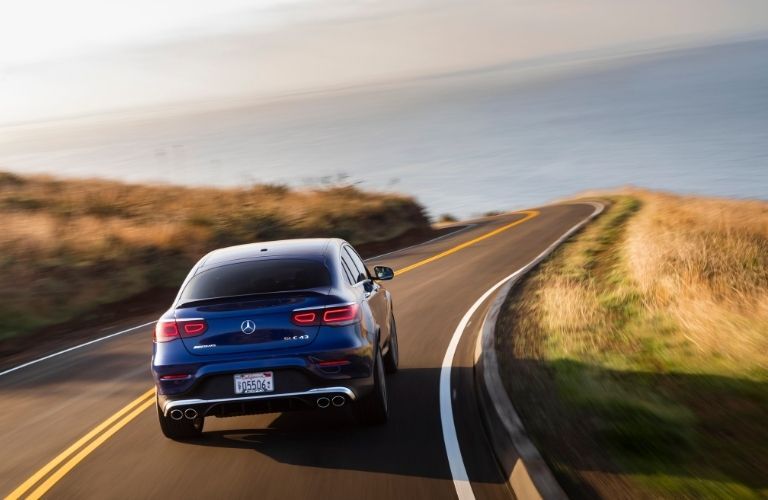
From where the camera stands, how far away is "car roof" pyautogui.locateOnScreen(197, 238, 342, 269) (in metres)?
8.02

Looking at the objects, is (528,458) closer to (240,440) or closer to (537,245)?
(240,440)

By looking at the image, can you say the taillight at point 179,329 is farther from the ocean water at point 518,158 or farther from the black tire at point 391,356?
the ocean water at point 518,158

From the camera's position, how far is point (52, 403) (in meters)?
10.1

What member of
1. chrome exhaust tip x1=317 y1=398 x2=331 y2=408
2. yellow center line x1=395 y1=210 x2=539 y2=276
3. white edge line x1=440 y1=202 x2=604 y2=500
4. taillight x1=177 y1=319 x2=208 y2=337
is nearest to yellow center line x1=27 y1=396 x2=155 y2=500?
taillight x1=177 y1=319 x2=208 y2=337

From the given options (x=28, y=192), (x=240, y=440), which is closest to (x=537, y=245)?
(x=28, y=192)

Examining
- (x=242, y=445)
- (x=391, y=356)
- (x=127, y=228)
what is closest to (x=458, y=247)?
(x=127, y=228)

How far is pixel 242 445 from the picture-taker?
7.56 meters

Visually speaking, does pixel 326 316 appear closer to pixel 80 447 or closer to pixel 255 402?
pixel 255 402

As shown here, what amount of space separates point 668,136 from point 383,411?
439ft

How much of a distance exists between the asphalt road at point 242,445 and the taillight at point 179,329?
968 mm

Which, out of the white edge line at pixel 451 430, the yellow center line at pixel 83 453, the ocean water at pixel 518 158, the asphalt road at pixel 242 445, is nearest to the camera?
the white edge line at pixel 451 430

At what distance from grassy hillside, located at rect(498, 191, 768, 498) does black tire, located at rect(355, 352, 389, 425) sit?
122 cm

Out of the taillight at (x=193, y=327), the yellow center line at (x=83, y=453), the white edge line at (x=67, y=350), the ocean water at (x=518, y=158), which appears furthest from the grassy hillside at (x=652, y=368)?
the ocean water at (x=518, y=158)

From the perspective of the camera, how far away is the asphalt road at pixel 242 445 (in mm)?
6443
